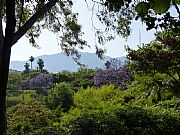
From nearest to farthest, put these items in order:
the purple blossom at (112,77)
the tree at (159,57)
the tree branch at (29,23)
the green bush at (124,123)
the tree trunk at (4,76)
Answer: the tree trunk at (4,76) < the green bush at (124,123) < the tree branch at (29,23) < the tree at (159,57) < the purple blossom at (112,77)

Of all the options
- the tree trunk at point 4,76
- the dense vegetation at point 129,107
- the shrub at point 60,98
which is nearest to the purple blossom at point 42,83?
the dense vegetation at point 129,107

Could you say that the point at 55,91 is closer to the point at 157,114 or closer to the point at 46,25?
the point at 46,25

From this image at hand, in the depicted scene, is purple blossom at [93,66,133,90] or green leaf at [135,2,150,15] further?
purple blossom at [93,66,133,90]

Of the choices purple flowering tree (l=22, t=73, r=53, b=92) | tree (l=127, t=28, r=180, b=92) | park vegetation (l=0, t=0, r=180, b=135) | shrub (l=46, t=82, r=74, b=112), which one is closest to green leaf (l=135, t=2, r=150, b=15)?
park vegetation (l=0, t=0, r=180, b=135)

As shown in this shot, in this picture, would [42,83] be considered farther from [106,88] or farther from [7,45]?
[7,45]

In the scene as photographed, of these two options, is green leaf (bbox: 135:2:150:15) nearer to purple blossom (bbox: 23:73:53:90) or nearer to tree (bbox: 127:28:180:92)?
tree (bbox: 127:28:180:92)

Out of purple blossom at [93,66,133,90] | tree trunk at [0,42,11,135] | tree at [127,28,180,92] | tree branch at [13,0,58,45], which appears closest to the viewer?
tree trunk at [0,42,11,135]

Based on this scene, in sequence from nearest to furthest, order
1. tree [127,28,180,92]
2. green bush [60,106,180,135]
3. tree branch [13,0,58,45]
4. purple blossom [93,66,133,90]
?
green bush [60,106,180,135]
tree branch [13,0,58,45]
tree [127,28,180,92]
purple blossom [93,66,133,90]

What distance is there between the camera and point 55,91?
57.5 ft

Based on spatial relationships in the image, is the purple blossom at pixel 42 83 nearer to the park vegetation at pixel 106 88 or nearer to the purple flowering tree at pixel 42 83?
the purple flowering tree at pixel 42 83

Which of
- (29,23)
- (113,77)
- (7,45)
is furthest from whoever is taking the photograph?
(113,77)

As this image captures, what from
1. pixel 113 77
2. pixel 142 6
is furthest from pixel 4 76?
pixel 113 77

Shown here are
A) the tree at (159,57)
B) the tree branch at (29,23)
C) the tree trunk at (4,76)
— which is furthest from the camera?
the tree at (159,57)

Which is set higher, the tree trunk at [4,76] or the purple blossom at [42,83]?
the purple blossom at [42,83]
